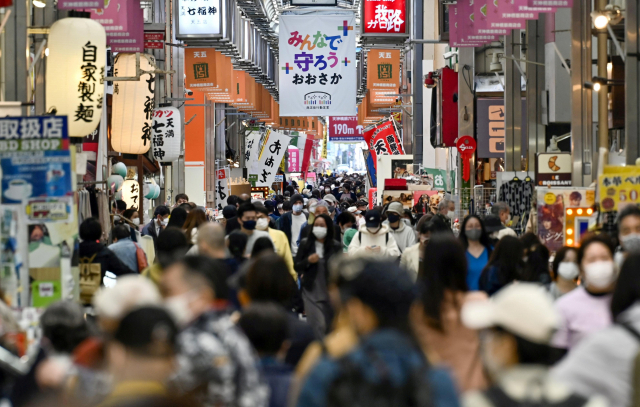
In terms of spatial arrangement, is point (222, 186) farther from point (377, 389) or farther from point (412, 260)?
point (377, 389)

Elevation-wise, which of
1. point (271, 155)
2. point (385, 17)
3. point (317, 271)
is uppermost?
point (385, 17)

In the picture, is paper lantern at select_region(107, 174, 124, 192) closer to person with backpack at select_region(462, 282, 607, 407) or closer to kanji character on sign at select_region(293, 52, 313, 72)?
kanji character on sign at select_region(293, 52, 313, 72)

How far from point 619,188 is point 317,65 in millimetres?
14877

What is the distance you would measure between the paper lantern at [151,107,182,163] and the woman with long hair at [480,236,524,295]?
1570 cm

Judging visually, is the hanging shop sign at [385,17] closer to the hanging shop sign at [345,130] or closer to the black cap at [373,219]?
the black cap at [373,219]

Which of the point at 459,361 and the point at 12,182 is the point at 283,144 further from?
the point at 459,361

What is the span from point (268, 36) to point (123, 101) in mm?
23933

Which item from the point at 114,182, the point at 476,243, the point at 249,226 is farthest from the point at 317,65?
the point at 476,243

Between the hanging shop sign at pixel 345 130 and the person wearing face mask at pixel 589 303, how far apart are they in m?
54.1

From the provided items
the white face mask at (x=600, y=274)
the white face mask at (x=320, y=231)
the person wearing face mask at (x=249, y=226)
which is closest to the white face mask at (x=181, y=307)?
the white face mask at (x=600, y=274)

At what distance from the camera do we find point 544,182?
44.0ft

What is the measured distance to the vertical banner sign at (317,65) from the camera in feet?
73.8

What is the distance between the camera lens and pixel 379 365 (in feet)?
Answer: 8.97

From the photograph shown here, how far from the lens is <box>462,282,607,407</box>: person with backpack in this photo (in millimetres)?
2727
